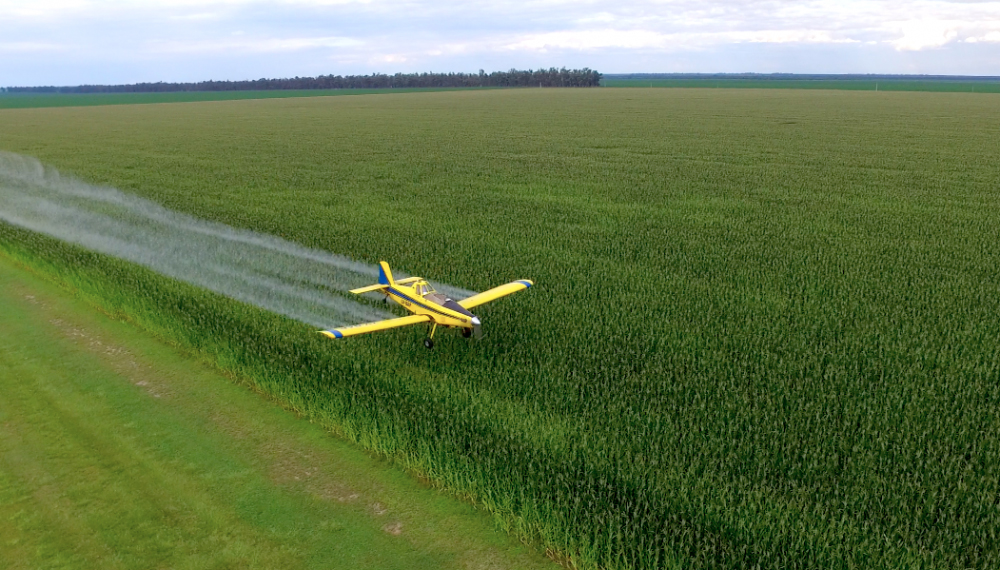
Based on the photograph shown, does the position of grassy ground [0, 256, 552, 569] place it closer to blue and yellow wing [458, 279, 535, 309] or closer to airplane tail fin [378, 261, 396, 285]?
airplane tail fin [378, 261, 396, 285]

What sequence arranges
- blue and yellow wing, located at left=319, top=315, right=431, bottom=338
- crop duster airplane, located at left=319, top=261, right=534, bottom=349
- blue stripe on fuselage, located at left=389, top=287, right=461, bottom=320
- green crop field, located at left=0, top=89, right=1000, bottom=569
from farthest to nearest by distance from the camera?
blue stripe on fuselage, located at left=389, top=287, right=461, bottom=320 → crop duster airplane, located at left=319, top=261, right=534, bottom=349 → blue and yellow wing, located at left=319, top=315, right=431, bottom=338 → green crop field, located at left=0, top=89, right=1000, bottom=569

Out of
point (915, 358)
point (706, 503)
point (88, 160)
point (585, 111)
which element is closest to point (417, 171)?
point (88, 160)

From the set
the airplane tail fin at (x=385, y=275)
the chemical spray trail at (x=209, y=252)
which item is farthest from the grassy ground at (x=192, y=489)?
the airplane tail fin at (x=385, y=275)

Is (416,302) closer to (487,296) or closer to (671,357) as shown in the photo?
(487,296)

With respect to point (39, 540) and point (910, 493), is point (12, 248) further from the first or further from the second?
point (910, 493)

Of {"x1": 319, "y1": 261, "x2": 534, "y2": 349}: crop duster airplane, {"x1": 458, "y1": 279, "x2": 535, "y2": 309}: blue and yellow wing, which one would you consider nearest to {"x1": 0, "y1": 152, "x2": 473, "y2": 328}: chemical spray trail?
{"x1": 319, "y1": 261, "x2": 534, "y2": 349}: crop duster airplane

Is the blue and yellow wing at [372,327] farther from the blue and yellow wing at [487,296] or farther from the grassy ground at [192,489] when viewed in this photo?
the grassy ground at [192,489]
